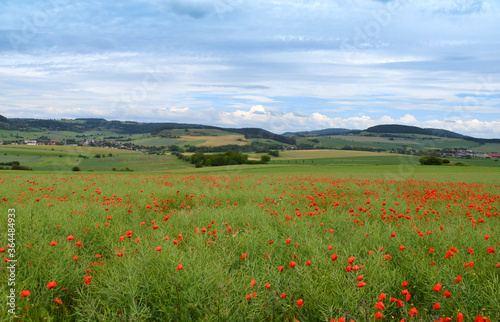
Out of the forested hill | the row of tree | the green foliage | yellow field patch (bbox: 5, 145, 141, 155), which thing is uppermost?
the forested hill

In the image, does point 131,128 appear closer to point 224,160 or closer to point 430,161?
point 224,160

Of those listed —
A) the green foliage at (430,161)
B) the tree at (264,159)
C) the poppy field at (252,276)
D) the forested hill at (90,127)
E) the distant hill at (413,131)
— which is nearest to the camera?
the poppy field at (252,276)

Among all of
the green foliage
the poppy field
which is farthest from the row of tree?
the poppy field

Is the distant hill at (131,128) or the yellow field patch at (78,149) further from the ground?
the distant hill at (131,128)

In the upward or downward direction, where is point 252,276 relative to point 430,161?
upward

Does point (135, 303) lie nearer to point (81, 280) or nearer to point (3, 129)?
point (81, 280)

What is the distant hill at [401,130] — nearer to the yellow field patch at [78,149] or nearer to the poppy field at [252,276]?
the yellow field patch at [78,149]

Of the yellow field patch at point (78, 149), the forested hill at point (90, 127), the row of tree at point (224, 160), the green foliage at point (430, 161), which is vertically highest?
the forested hill at point (90, 127)

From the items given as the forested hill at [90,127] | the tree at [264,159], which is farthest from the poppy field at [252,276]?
the forested hill at [90,127]

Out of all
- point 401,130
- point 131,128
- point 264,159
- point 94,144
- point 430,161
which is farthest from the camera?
point 401,130

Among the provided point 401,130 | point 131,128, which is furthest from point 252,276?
point 401,130

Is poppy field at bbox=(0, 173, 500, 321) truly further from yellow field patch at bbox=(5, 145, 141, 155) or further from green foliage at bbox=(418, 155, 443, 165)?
yellow field patch at bbox=(5, 145, 141, 155)

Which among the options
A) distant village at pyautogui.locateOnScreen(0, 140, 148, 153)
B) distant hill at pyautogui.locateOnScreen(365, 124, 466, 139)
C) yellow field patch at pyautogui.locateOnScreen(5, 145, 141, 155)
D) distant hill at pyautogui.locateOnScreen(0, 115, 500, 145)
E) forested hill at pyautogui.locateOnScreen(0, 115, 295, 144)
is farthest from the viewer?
distant hill at pyautogui.locateOnScreen(365, 124, 466, 139)

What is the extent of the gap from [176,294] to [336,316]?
6.13ft
